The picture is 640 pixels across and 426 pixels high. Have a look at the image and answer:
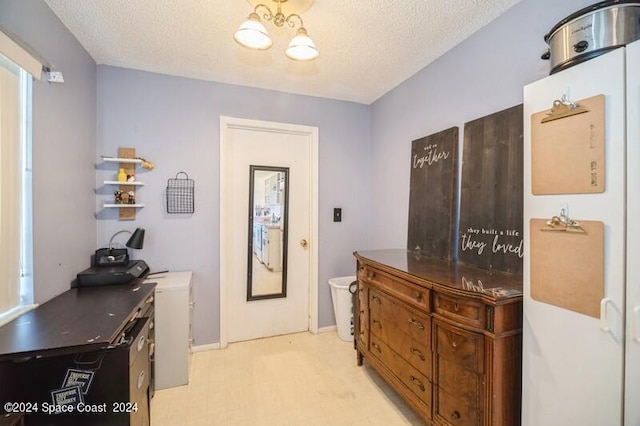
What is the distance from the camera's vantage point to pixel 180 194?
103 inches

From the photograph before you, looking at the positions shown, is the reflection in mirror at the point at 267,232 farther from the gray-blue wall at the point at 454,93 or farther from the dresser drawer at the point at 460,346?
the dresser drawer at the point at 460,346

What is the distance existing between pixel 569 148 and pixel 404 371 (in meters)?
1.46

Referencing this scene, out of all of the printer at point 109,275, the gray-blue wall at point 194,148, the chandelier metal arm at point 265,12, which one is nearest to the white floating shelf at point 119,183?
the gray-blue wall at point 194,148

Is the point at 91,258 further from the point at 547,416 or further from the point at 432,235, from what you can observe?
the point at 547,416

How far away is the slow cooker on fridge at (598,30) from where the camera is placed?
3.34 feet

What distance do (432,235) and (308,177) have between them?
1.41 meters

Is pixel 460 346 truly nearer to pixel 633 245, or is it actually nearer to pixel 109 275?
pixel 633 245

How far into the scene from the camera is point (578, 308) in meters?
1.05

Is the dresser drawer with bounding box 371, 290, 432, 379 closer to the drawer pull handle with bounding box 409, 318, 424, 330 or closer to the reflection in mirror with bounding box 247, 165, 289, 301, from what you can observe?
the drawer pull handle with bounding box 409, 318, 424, 330

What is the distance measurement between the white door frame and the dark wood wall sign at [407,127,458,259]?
100cm

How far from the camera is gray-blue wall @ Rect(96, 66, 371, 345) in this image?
2.46 m

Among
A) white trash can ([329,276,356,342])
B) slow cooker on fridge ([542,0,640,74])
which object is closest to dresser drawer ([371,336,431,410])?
white trash can ([329,276,356,342])

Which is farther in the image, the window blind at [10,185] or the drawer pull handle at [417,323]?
the drawer pull handle at [417,323]

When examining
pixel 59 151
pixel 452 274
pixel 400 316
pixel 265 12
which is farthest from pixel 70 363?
pixel 265 12
